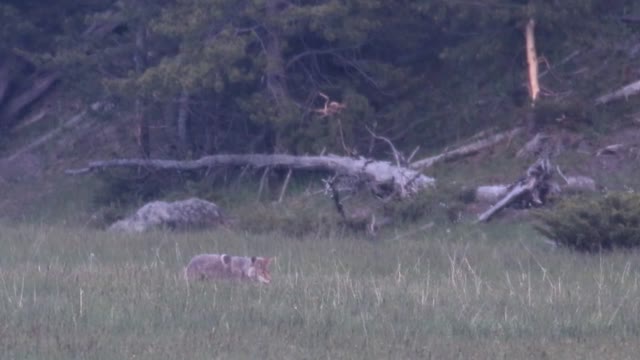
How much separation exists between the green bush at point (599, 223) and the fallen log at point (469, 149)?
29.6 ft

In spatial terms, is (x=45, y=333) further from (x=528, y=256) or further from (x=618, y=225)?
(x=618, y=225)

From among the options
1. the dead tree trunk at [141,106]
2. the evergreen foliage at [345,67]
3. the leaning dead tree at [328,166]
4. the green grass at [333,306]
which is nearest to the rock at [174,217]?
the leaning dead tree at [328,166]

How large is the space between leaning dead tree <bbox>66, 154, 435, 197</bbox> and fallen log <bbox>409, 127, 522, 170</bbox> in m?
1.30

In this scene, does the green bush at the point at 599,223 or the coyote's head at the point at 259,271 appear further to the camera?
the green bush at the point at 599,223

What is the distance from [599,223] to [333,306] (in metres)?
6.50

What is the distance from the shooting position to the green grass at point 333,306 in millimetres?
10242

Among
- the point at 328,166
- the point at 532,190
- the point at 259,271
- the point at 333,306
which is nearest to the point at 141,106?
the point at 328,166

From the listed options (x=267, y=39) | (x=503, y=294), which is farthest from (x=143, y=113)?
(x=503, y=294)

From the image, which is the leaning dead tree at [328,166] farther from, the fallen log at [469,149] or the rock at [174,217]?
the rock at [174,217]

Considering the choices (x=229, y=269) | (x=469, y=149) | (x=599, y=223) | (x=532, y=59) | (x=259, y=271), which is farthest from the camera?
(x=469, y=149)

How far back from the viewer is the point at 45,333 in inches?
419

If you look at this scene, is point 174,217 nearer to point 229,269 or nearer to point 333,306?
point 229,269

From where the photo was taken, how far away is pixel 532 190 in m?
22.2

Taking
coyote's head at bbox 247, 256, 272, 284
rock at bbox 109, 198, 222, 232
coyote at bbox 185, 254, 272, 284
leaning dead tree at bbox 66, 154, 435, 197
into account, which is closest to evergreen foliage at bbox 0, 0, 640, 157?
leaning dead tree at bbox 66, 154, 435, 197
